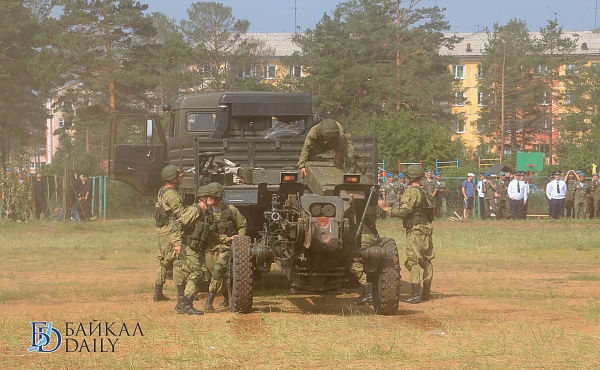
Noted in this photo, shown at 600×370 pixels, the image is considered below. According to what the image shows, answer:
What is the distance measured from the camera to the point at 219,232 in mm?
12773

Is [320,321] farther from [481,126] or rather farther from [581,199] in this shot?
[481,126]

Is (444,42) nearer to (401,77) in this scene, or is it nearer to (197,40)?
(401,77)

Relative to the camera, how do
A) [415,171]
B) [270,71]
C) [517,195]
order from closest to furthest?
1. [415,171]
2. [517,195]
3. [270,71]

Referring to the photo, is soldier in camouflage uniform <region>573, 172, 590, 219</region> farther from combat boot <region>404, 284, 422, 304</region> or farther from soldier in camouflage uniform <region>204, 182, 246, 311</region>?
soldier in camouflage uniform <region>204, 182, 246, 311</region>

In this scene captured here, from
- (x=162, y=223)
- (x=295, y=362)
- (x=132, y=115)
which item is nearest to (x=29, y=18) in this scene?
(x=132, y=115)

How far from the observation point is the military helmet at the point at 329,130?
512 inches

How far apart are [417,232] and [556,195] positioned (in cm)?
2105

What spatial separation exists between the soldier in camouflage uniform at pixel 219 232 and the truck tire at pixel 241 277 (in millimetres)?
423

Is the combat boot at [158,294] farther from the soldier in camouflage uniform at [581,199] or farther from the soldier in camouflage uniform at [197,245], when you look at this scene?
the soldier in camouflage uniform at [581,199]

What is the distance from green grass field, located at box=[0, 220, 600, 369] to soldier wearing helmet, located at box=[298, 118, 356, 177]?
177 cm

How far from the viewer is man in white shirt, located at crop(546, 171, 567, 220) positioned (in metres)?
34.0

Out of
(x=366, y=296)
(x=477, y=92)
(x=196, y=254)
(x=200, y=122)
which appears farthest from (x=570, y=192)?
(x=477, y=92)

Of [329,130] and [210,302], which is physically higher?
[329,130]

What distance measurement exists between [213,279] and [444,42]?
197ft
